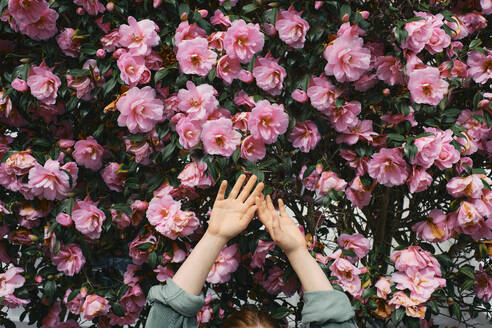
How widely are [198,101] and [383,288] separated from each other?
80 cm

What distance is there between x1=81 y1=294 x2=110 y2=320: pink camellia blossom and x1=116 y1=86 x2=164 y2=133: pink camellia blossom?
53 cm

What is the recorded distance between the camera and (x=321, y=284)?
1119 millimetres

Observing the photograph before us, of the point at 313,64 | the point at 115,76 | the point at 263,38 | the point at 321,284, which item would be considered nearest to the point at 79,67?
the point at 115,76

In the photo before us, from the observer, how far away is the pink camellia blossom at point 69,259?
59.1 inches

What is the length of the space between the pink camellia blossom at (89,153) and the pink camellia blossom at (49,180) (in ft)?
0.27

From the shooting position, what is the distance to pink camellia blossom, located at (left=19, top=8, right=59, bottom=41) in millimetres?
1451

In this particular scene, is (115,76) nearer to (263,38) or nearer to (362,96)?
(263,38)

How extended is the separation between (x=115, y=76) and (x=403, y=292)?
110cm

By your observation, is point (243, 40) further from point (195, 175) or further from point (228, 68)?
point (195, 175)

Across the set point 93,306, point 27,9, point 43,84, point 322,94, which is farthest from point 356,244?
point 27,9

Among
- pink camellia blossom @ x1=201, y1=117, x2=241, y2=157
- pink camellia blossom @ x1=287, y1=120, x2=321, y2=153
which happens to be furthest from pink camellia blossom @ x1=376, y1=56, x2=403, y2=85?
pink camellia blossom @ x1=201, y1=117, x2=241, y2=157

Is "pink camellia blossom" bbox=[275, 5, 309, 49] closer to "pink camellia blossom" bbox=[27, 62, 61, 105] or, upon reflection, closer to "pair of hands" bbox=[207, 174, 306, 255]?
"pair of hands" bbox=[207, 174, 306, 255]

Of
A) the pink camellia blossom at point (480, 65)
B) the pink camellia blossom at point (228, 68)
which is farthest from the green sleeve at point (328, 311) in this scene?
the pink camellia blossom at point (480, 65)

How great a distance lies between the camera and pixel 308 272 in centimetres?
114
